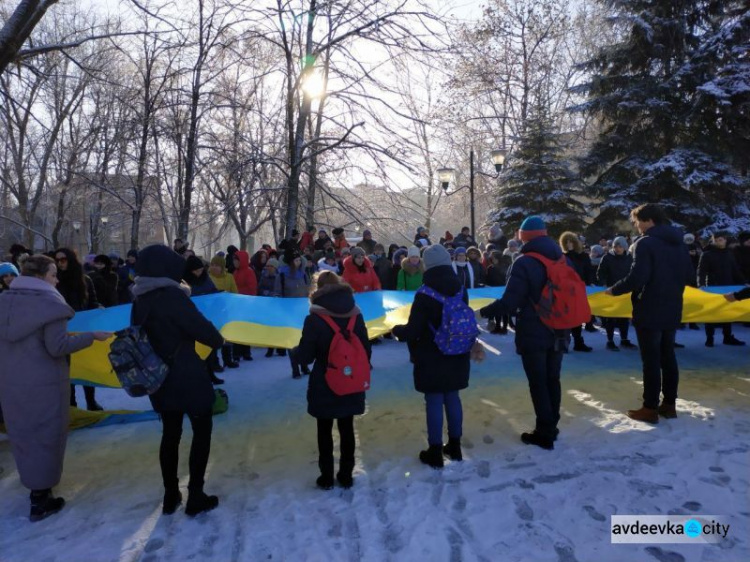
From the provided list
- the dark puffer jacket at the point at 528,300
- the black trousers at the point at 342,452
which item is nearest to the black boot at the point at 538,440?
the dark puffer jacket at the point at 528,300

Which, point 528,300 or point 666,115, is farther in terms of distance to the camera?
point 666,115

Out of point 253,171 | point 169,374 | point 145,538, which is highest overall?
point 253,171

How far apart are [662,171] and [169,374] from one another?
1692 cm

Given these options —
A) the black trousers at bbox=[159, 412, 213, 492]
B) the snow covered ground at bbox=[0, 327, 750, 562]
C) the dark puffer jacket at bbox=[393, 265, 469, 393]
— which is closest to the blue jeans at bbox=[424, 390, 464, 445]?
the dark puffer jacket at bbox=[393, 265, 469, 393]

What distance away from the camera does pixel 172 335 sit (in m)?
3.42

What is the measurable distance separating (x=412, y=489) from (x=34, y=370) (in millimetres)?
2943

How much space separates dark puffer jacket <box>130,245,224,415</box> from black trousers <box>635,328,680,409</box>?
4024 mm

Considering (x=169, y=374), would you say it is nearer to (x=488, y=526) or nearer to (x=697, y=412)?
(x=488, y=526)

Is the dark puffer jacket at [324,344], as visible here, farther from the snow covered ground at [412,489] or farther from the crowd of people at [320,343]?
the snow covered ground at [412,489]

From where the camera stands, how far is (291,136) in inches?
534

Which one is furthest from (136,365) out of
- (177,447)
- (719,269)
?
(719,269)

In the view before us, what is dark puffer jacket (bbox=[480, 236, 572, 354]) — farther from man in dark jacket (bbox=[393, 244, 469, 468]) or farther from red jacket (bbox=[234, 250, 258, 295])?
red jacket (bbox=[234, 250, 258, 295])

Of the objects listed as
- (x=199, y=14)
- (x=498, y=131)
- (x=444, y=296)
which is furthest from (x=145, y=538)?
(x=498, y=131)

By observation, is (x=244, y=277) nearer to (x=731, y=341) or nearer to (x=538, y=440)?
(x=538, y=440)
